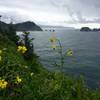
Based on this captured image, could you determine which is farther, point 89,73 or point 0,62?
point 89,73

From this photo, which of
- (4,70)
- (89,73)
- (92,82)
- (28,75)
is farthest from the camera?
(89,73)

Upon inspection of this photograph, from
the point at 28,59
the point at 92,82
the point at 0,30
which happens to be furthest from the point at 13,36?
the point at 92,82

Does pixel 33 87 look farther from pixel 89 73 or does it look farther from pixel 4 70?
pixel 89 73

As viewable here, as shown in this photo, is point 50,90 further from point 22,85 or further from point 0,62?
point 0,62

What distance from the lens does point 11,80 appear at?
541cm

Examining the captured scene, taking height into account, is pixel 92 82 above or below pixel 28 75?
below

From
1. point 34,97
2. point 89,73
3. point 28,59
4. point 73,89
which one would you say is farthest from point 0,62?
point 89,73

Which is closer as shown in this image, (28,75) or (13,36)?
(28,75)

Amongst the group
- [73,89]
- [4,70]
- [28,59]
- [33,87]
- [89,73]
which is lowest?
[89,73]

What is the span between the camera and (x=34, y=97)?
17.8 feet

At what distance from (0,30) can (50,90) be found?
2935 centimetres

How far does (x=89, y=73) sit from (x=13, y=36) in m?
14.8

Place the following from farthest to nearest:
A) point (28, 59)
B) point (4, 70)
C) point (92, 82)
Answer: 1. point (92, 82)
2. point (28, 59)
3. point (4, 70)

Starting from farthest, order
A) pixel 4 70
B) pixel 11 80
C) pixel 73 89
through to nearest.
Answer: pixel 73 89 → pixel 4 70 → pixel 11 80
